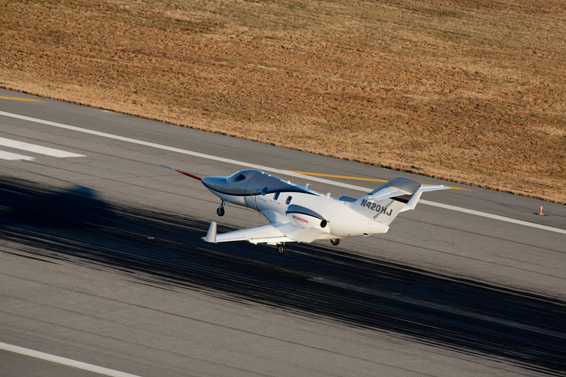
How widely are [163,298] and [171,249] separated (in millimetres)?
4676

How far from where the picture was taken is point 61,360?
63.5 feet

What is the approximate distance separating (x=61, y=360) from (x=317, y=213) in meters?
10.7

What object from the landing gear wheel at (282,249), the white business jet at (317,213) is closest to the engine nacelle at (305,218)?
the white business jet at (317,213)

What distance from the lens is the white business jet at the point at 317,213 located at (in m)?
26.4

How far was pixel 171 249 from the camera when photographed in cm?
2852

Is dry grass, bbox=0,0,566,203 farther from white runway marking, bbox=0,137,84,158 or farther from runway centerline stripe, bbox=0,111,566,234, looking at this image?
white runway marking, bbox=0,137,84,158

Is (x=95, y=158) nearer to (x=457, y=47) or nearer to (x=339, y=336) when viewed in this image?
(x=339, y=336)

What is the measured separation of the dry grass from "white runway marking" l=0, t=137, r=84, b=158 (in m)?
11.5

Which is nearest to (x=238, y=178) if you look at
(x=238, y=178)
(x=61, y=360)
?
(x=238, y=178)

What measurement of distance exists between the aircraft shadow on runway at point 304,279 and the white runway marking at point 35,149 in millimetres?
7479

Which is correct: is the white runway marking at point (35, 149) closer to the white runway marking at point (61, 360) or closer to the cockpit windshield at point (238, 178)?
the cockpit windshield at point (238, 178)

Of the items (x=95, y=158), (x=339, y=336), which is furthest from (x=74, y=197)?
(x=339, y=336)

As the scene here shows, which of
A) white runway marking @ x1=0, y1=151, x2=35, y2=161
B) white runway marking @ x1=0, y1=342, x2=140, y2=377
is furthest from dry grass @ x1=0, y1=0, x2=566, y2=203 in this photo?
white runway marking @ x1=0, y1=342, x2=140, y2=377

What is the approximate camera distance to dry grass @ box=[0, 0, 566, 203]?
52.4m
